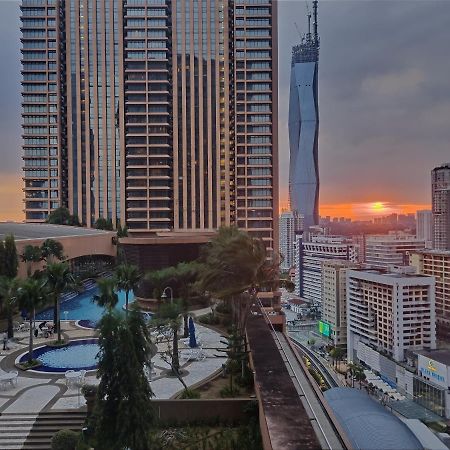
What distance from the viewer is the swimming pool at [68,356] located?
21.1 m

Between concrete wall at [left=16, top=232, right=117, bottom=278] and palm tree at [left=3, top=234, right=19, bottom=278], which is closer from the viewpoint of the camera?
palm tree at [left=3, top=234, right=19, bottom=278]

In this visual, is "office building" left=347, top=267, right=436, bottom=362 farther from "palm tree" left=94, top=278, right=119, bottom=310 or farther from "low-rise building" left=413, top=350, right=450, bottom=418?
"palm tree" left=94, top=278, right=119, bottom=310

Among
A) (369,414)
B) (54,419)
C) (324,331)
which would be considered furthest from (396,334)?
(54,419)

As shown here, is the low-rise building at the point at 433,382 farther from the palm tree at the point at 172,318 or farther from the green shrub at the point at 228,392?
the palm tree at the point at 172,318

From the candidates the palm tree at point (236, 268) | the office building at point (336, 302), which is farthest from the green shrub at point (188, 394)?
the office building at point (336, 302)

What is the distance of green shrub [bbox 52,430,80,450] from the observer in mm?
13586

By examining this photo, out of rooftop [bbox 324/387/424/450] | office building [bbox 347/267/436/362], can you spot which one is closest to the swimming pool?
rooftop [bbox 324/387/424/450]

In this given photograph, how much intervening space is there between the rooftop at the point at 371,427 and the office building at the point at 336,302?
230 feet

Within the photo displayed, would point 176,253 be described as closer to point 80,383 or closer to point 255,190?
point 80,383

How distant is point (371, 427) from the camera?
19.7 meters

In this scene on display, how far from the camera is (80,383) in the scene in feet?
59.5

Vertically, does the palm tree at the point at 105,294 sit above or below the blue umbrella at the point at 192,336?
above

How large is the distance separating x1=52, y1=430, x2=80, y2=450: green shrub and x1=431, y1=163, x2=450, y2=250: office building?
13409 centimetres

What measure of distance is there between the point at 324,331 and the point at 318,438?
91.1 meters
